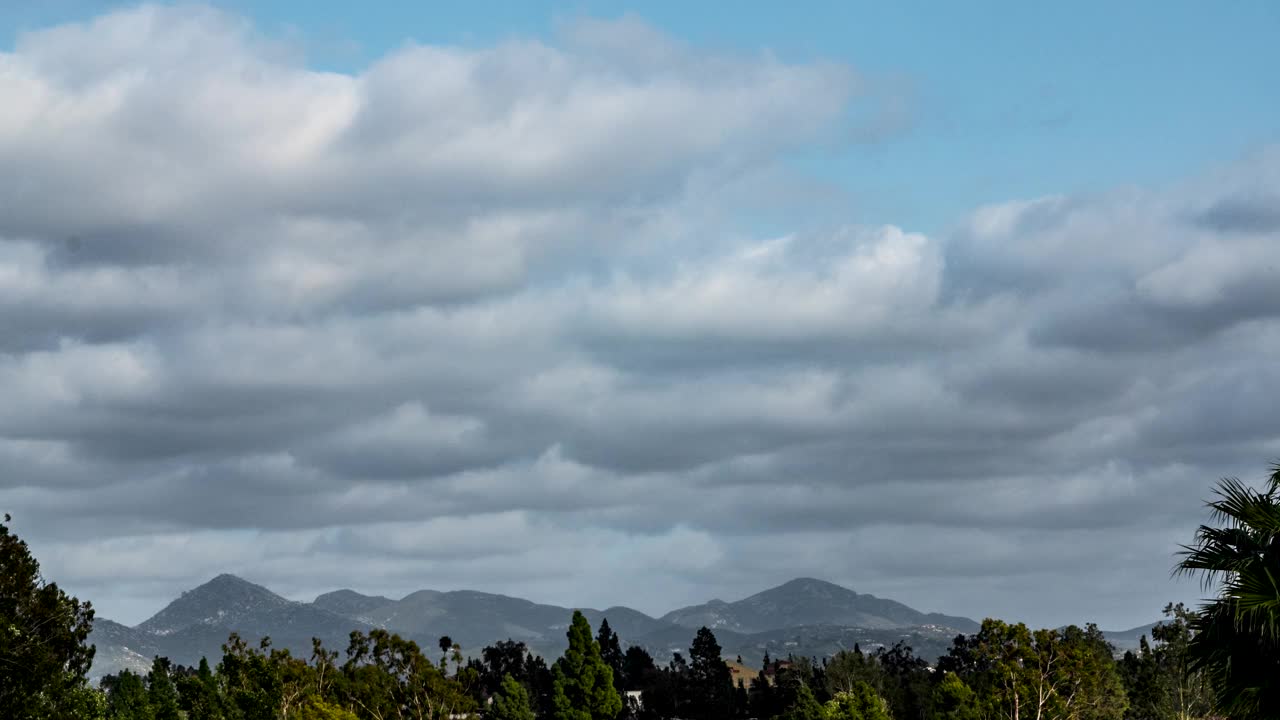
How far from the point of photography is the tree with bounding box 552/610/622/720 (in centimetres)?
11688

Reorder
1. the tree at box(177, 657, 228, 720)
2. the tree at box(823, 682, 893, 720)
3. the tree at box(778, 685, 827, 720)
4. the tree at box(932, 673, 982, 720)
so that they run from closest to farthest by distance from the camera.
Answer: the tree at box(823, 682, 893, 720) → the tree at box(932, 673, 982, 720) → the tree at box(177, 657, 228, 720) → the tree at box(778, 685, 827, 720)

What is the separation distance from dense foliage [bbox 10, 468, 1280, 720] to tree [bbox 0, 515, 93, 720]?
0.24 ft

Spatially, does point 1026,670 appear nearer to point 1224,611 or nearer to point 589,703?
point 589,703

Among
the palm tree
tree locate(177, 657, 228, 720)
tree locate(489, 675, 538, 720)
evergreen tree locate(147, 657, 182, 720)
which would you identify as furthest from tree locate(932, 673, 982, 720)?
the palm tree

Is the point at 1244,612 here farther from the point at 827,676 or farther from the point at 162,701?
the point at 827,676

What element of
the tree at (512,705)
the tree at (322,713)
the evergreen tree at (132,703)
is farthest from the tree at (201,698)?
the tree at (512,705)

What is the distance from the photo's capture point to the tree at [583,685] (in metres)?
117

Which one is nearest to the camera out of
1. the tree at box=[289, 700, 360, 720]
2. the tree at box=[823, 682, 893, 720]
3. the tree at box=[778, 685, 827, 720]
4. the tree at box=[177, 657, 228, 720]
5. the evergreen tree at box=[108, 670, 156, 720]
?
the tree at box=[823, 682, 893, 720]

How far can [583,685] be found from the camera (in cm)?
11688

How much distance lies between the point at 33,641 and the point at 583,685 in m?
57.6

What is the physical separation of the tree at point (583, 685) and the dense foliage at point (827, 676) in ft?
0.37

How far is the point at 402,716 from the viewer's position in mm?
124188

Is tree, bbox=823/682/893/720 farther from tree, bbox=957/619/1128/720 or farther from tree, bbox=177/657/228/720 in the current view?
tree, bbox=177/657/228/720

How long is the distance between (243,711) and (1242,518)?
9092 centimetres
